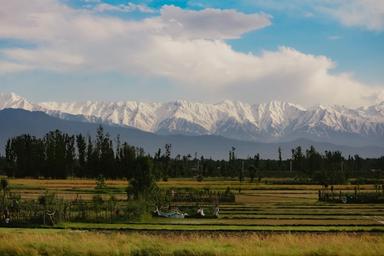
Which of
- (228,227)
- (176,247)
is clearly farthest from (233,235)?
(176,247)

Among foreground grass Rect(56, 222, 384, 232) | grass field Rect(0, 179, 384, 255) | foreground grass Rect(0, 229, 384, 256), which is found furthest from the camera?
foreground grass Rect(56, 222, 384, 232)

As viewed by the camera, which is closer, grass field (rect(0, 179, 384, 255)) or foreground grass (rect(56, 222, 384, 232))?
grass field (rect(0, 179, 384, 255))

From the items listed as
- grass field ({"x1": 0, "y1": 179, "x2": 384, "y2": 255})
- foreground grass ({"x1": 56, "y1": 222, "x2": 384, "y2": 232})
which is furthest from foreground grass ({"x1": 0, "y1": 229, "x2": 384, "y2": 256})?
foreground grass ({"x1": 56, "y1": 222, "x2": 384, "y2": 232})

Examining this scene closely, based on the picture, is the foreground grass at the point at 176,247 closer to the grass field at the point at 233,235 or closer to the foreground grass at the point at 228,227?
the grass field at the point at 233,235

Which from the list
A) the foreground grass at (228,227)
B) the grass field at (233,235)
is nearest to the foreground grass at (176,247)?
the grass field at (233,235)

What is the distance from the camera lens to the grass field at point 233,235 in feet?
79.8

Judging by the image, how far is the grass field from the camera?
79.8 ft

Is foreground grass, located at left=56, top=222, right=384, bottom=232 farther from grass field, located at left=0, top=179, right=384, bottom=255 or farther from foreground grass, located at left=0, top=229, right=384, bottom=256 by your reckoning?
foreground grass, located at left=0, top=229, right=384, bottom=256

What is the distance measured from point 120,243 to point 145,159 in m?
31.1

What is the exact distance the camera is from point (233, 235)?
115 ft

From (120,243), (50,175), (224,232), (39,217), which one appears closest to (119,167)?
(50,175)

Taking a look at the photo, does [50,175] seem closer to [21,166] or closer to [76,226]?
[21,166]

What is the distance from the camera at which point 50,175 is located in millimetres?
151625

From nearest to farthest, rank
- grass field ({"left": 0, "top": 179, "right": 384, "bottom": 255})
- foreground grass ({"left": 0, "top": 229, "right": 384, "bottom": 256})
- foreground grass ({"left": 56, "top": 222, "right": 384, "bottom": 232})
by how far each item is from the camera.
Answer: foreground grass ({"left": 0, "top": 229, "right": 384, "bottom": 256}), grass field ({"left": 0, "top": 179, "right": 384, "bottom": 255}), foreground grass ({"left": 56, "top": 222, "right": 384, "bottom": 232})
